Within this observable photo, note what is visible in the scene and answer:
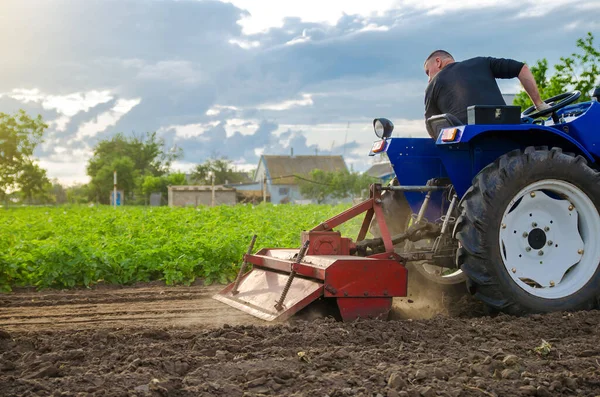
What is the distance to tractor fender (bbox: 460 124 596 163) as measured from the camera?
5.38m

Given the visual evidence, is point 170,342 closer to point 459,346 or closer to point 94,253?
point 459,346

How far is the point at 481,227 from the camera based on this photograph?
5.12m

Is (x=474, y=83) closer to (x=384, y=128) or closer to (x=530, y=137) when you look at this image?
(x=530, y=137)

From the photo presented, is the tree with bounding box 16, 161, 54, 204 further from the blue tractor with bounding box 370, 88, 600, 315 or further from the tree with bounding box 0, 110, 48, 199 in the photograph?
the blue tractor with bounding box 370, 88, 600, 315

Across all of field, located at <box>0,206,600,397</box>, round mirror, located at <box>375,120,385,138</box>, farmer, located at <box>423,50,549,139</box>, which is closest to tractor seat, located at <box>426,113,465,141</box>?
farmer, located at <box>423,50,549,139</box>

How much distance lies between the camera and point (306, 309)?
5516mm

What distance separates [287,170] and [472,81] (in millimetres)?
63324

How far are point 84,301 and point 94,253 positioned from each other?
1.54 metres

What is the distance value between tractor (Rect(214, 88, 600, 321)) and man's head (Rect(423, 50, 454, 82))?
74 cm

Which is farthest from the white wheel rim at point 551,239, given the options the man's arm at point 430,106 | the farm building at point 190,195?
the farm building at point 190,195

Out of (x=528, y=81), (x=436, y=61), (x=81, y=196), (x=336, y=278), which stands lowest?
(x=336, y=278)

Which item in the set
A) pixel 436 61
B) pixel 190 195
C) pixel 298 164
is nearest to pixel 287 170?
pixel 298 164

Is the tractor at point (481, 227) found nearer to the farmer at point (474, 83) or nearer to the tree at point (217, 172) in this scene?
the farmer at point (474, 83)

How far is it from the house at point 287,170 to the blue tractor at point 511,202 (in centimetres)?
5847
